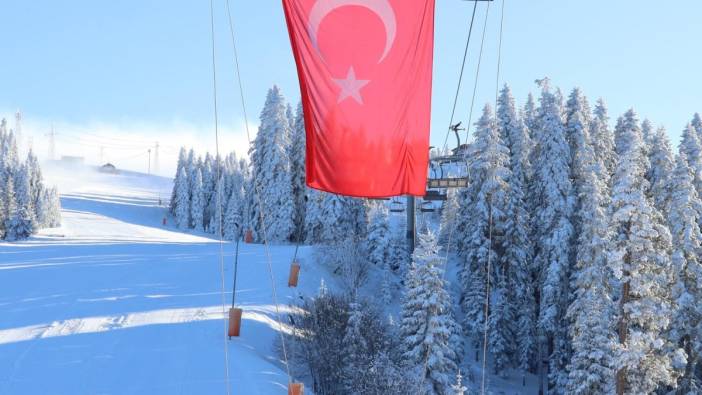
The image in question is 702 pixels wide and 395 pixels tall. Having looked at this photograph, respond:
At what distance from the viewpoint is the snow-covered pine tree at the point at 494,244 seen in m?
36.2

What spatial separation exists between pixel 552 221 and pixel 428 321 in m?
14.1

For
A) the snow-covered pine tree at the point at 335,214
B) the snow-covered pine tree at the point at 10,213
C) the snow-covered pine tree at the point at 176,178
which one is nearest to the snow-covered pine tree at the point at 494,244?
the snow-covered pine tree at the point at 335,214

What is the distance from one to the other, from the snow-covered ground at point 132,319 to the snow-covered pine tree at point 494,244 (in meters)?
10.4

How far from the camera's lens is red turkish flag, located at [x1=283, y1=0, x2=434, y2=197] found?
192 inches

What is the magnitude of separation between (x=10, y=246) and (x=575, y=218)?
35589 millimetres

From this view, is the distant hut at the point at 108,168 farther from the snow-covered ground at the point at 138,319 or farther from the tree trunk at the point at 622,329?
the tree trunk at the point at 622,329

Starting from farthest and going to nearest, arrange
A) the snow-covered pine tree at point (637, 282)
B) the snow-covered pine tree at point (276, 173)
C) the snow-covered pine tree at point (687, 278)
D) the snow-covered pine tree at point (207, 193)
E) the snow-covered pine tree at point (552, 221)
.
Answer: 1. the snow-covered pine tree at point (207, 193)
2. the snow-covered pine tree at point (276, 173)
3. the snow-covered pine tree at point (552, 221)
4. the snow-covered pine tree at point (687, 278)
5. the snow-covered pine tree at point (637, 282)

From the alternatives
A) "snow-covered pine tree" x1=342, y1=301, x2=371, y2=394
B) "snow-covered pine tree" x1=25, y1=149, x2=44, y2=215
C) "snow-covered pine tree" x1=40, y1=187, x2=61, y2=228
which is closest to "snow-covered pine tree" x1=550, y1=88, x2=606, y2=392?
"snow-covered pine tree" x1=342, y1=301, x2=371, y2=394

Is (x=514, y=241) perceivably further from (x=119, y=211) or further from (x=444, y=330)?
(x=119, y=211)

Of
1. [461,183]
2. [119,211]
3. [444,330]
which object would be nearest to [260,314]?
[444,330]

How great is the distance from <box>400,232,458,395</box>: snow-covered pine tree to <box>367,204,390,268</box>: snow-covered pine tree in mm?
18865

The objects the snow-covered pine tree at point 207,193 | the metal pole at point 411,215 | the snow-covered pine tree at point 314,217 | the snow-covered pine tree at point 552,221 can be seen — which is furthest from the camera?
the snow-covered pine tree at point 207,193

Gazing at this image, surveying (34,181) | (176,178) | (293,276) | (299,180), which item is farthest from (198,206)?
(293,276)

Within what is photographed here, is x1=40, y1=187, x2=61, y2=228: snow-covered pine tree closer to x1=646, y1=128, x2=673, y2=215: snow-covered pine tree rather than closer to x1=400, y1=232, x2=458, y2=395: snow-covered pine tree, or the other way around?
x1=400, y1=232, x2=458, y2=395: snow-covered pine tree
